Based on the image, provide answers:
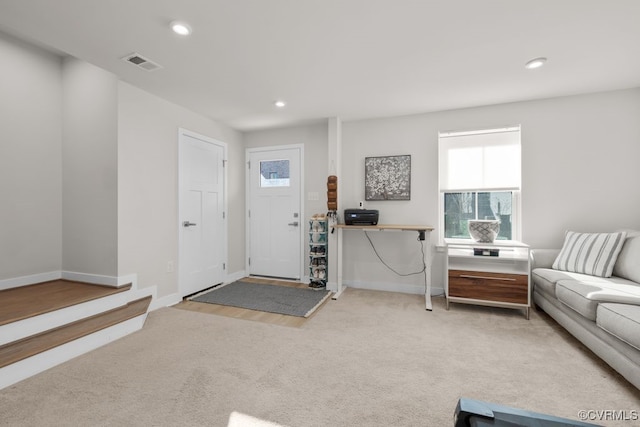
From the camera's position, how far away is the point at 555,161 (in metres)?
3.06

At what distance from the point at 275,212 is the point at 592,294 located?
3.63 m

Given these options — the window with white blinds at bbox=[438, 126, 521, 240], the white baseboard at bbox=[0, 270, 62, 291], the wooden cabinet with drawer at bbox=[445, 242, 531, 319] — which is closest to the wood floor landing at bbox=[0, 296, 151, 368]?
the white baseboard at bbox=[0, 270, 62, 291]

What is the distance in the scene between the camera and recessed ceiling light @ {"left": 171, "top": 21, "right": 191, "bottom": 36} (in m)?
1.80

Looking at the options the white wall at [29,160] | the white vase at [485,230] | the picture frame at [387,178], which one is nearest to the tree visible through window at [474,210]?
the white vase at [485,230]

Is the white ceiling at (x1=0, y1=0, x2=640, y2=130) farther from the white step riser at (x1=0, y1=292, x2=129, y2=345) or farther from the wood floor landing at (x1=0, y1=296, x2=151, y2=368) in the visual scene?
the wood floor landing at (x1=0, y1=296, x2=151, y2=368)

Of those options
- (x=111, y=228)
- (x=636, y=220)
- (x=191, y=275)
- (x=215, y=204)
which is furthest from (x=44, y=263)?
(x=636, y=220)

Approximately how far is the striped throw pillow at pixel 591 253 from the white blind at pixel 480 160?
82cm

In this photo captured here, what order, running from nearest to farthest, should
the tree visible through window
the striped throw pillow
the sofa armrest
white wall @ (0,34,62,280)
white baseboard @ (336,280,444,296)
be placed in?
the striped throw pillow → white wall @ (0,34,62,280) → the sofa armrest → the tree visible through window → white baseboard @ (336,280,444,296)

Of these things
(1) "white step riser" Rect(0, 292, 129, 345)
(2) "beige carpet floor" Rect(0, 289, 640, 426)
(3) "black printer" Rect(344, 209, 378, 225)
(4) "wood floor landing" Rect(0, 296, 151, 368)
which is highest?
(3) "black printer" Rect(344, 209, 378, 225)

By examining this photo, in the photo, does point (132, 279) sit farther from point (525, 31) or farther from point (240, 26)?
point (525, 31)

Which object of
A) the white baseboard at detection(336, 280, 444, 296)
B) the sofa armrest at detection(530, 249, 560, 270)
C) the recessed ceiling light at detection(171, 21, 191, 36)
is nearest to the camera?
the recessed ceiling light at detection(171, 21, 191, 36)

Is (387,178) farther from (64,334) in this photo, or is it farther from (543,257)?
(64,334)

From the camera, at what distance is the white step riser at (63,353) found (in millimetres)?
1750

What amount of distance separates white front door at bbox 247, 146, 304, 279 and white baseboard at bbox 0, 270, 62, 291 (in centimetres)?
232
